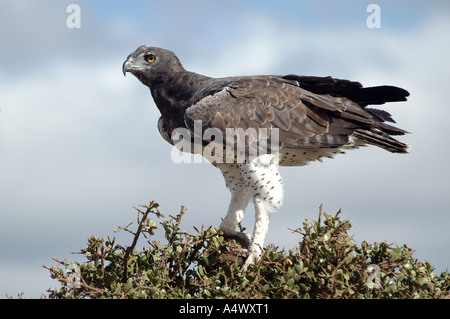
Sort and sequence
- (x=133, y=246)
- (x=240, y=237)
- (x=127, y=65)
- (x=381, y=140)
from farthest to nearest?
(x=127, y=65)
(x=381, y=140)
(x=240, y=237)
(x=133, y=246)

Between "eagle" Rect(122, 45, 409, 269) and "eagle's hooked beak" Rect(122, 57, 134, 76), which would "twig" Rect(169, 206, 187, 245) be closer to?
"eagle" Rect(122, 45, 409, 269)

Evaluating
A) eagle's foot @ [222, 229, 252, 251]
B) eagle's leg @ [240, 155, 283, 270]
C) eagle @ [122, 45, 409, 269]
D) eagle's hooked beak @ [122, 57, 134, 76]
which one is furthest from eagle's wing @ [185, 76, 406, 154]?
eagle's hooked beak @ [122, 57, 134, 76]

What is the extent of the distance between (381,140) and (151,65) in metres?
3.53

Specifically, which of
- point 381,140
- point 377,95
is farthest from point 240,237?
point 377,95

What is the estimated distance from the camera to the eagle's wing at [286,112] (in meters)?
7.68

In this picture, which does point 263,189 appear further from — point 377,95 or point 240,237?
point 377,95

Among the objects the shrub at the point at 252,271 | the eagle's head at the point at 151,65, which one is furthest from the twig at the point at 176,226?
the eagle's head at the point at 151,65

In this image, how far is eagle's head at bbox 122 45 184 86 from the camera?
28.0ft

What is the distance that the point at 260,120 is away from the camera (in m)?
7.87

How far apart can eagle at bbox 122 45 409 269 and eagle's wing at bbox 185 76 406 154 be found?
0.01 meters

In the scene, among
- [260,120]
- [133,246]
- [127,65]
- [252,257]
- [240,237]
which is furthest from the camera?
[127,65]

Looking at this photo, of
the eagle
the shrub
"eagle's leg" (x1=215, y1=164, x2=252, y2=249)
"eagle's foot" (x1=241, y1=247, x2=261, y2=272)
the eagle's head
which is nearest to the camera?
the shrub

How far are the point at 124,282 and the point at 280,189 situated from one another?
2.65 metres

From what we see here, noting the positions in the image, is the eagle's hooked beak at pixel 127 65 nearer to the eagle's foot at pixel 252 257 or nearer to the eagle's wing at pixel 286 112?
the eagle's wing at pixel 286 112
